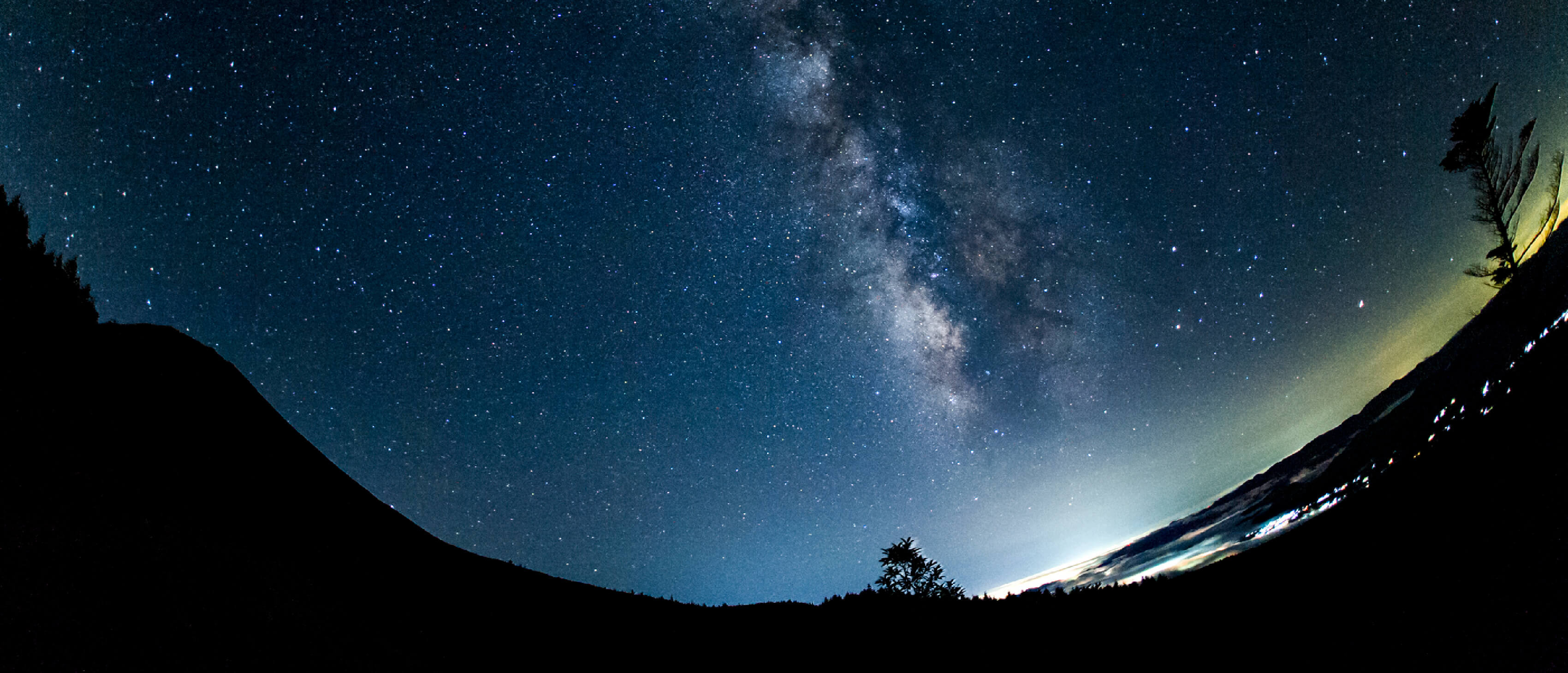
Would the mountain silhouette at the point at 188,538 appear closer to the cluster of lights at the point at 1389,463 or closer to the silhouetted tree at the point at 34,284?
the silhouetted tree at the point at 34,284

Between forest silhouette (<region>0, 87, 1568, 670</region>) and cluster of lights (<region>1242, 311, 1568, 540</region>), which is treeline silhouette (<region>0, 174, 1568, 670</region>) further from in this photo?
cluster of lights (<region>1242, 311, 1568, 540</region>)

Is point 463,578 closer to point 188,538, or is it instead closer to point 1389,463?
point 188,538

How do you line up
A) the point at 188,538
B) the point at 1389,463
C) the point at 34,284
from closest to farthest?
the point at 188,538 → the point at 34,284 → the point at 1389,463

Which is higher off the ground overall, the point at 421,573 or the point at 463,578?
the point at 421,573

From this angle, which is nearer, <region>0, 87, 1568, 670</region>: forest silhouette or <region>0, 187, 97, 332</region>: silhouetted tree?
<region>0, 87, 1568, 670</region>: forest silhouette

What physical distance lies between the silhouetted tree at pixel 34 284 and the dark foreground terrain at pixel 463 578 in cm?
28

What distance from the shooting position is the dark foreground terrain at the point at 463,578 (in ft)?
20.0

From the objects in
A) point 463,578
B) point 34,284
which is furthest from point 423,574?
point 34,284

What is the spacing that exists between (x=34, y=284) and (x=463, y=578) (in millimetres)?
9722

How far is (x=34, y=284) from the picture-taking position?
9.55m

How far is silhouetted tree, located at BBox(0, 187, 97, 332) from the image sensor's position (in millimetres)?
7129

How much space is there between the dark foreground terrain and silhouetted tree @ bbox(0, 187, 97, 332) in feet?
0.91

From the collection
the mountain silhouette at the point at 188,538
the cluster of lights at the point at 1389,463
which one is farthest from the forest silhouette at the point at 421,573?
the cluster of lights at the point at 1389,463

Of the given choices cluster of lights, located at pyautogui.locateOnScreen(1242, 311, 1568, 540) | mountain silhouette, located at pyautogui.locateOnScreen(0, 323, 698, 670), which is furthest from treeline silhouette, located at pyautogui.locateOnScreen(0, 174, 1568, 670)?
cluster of lights, located at pyautogui.locateOnScreen(1242, 311, 1568, 540)
